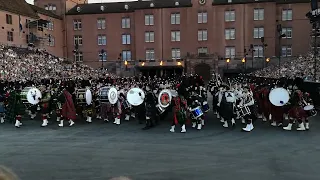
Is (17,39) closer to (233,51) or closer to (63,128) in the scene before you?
(233,51)

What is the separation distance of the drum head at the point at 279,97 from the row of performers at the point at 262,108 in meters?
0.18

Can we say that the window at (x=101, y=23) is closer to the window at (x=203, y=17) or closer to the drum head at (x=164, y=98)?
the window at (x=203, y=17)

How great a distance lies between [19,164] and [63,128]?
5609mm

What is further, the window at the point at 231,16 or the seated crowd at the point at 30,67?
the window at the point at 231,16

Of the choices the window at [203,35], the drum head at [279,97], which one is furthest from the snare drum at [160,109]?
the window at [203,35]

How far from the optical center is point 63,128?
46.5 ft

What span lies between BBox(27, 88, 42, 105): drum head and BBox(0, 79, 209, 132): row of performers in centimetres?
21

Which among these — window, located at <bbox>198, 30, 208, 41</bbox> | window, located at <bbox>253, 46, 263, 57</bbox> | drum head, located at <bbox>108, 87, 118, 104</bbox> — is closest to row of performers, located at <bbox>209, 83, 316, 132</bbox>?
drum head, located at <bbox>108, 87, 118, 104</bbox>

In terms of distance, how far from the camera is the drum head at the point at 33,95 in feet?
51.0

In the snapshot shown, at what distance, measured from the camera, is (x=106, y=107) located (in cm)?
1580

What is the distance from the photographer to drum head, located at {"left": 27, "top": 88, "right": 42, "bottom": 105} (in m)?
15.5

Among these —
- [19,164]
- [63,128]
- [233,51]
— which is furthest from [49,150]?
[233,51]

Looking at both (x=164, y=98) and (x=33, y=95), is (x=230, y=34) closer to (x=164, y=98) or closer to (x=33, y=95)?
(x=164, y=98)

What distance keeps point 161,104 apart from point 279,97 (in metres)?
4.48
